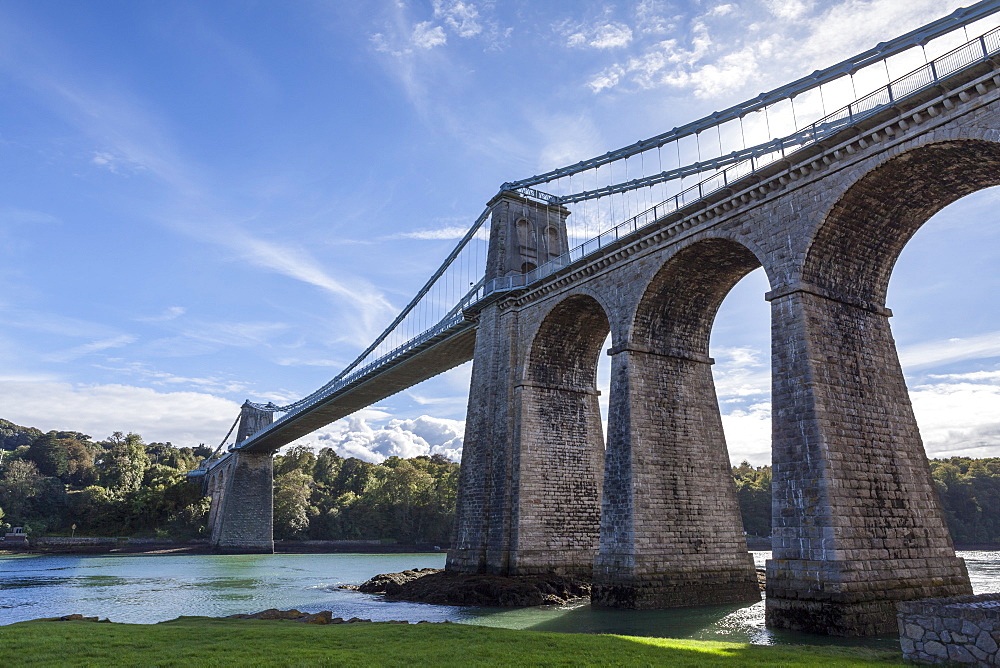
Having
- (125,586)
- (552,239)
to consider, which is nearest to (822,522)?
(552,239)

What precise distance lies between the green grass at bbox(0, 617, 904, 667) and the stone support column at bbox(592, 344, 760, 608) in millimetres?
8286

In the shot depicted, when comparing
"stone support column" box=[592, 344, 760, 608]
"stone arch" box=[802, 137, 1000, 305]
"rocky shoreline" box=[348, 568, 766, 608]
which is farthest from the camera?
"rocky shoreline" box=[348, 568, 766, 608]

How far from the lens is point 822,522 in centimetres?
1377

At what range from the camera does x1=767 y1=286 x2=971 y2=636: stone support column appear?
44.1ft

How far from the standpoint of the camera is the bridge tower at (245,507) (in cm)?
6475

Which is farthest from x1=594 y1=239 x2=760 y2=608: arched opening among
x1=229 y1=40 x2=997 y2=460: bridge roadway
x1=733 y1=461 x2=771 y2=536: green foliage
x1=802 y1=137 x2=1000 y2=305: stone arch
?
x1=733 y1=461 x2=771 y2=536: green foliage

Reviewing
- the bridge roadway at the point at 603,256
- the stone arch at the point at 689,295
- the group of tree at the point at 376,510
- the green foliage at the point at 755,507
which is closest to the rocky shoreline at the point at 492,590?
the stone arch at the point at 689,295

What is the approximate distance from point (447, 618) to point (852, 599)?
9.39 metres

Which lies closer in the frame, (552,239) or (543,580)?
(543,580)

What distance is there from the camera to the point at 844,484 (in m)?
14.1

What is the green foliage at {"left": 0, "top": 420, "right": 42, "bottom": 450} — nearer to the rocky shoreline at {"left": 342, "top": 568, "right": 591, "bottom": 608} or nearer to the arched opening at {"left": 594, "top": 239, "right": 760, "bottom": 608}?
the rocky shoreline at {"left": 342, "top": 568, "right": 591, "bottom": 608}

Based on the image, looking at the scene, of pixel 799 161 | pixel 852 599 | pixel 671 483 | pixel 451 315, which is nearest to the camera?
pixel 852 599

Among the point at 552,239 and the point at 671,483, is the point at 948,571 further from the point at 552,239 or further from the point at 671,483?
the point at 552,239

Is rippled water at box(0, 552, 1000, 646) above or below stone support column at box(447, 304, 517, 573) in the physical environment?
below
